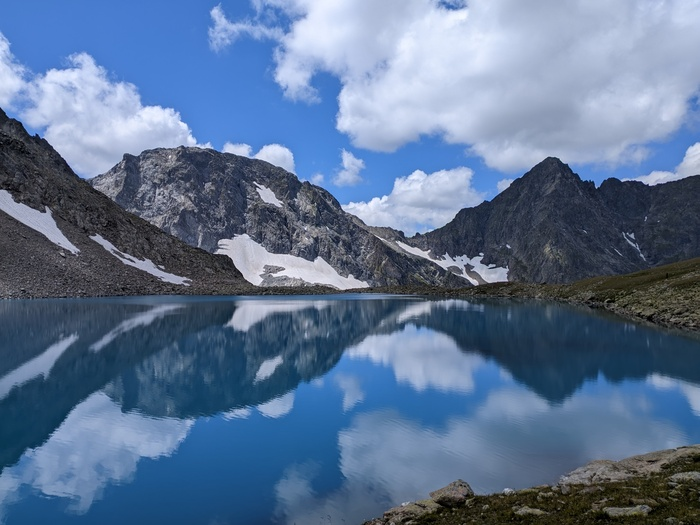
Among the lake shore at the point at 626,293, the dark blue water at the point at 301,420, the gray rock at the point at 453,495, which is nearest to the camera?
the gray rock at the point at 453,495

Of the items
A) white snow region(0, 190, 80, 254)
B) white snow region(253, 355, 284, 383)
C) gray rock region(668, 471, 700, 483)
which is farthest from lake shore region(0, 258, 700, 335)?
gray rock region(668, 471, 700, 483)

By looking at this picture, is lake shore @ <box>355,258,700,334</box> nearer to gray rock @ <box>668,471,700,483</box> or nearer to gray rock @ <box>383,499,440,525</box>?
gray rock @ <box>668,471,700,483</box>

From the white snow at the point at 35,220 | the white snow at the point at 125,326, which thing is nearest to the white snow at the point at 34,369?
the white snow at the point at 125,326

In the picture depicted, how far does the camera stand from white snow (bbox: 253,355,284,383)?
33731 millimetres

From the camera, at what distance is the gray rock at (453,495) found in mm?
12102

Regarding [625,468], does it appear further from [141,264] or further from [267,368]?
[141,264]

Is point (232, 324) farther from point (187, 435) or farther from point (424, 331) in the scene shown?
point (187, 435)

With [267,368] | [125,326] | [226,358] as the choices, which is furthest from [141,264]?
[267,368]

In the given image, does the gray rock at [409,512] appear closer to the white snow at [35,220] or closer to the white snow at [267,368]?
the white snow at [267,368]

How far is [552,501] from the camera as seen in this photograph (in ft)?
36.4

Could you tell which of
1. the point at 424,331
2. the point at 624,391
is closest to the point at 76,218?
the point at 424,331

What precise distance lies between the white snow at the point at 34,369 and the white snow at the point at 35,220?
100613 millimetres

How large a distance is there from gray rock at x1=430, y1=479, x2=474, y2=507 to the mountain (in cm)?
11532

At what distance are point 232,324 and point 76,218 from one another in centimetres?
11166
